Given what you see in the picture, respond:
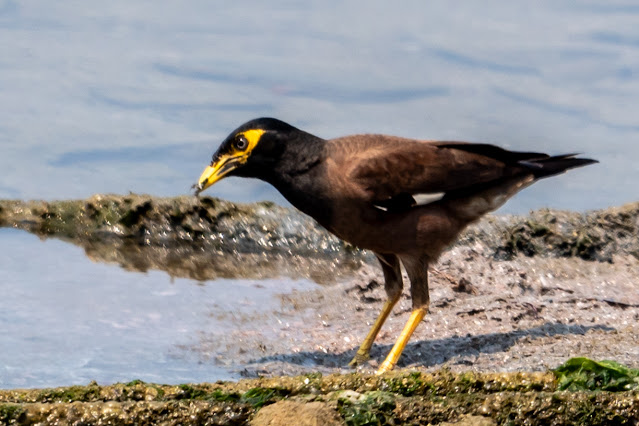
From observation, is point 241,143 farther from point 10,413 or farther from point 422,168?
point 10,413

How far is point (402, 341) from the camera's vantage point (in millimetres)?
6430

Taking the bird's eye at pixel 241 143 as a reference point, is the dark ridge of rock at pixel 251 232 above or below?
below

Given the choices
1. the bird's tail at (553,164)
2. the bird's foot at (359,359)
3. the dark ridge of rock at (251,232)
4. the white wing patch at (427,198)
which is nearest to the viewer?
the bird's foot at (359,359)

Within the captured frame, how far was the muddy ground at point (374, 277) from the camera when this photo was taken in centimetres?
644

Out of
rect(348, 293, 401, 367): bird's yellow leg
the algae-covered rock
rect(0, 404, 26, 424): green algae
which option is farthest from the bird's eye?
rect(0, 404, 26, 424): green algae

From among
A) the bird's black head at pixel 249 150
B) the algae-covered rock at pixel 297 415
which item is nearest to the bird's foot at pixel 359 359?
the bird's black head at pixel 249 150

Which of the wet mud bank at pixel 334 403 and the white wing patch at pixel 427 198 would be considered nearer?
the wet mud bank at pixel 334 403

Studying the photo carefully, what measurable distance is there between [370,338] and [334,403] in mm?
2927

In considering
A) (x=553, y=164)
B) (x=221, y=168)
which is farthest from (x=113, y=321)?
(x=553, y=164)

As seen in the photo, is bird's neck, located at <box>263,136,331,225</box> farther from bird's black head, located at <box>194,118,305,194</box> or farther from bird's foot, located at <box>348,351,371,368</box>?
bird's foot, located at <box>348,351,371,368</box>

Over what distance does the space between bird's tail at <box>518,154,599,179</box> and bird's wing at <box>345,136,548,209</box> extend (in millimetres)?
42

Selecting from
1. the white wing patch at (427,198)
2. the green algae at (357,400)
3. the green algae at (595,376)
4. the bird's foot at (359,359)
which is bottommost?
the bird's foot at (359,359)

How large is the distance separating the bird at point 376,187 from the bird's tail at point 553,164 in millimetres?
492

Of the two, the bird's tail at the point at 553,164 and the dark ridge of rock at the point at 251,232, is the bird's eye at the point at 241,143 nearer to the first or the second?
the bird's tail at the point at 553,164
